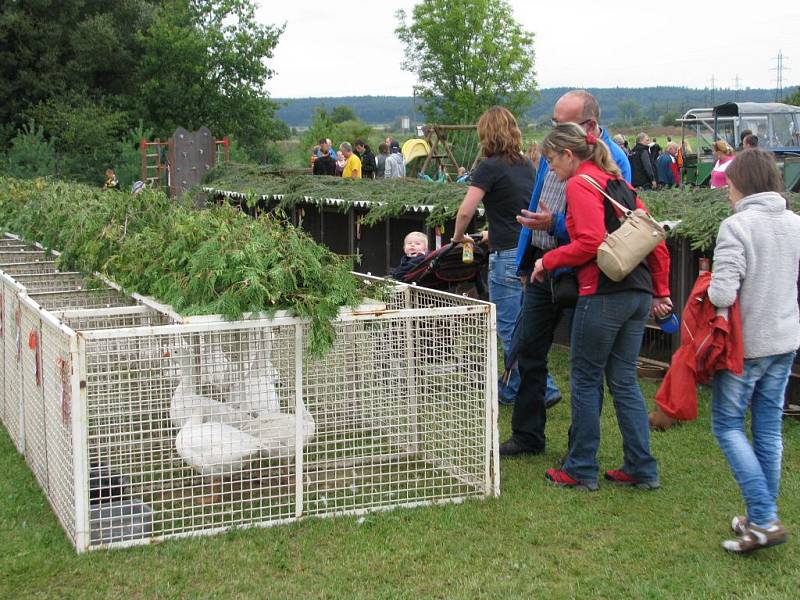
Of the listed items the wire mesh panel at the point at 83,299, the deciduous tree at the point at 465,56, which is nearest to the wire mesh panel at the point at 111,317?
the wire mesh panel at the point at 83,299

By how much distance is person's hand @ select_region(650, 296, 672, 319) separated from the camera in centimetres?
544

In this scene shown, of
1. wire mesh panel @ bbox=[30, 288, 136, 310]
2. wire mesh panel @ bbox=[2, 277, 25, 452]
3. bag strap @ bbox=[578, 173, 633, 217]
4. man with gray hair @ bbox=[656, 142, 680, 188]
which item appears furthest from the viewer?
man with gray hair @ bbox=[656, 142, 680, 188]

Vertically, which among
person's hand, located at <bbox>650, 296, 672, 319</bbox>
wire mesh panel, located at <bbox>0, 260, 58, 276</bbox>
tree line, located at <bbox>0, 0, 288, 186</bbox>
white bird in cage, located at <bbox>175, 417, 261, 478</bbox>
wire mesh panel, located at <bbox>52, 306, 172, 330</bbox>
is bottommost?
white bird in cage, located at <bbox>175, 417, 261, 478</bbox>

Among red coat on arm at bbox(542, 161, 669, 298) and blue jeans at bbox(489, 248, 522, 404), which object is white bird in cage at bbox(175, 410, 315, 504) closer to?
red coat on arm at bbox(542, 161, 669, 298)

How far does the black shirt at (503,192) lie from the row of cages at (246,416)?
1142 millimetres

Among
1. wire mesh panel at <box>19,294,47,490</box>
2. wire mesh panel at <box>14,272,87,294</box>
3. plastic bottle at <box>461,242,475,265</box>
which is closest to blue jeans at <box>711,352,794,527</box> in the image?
plastic bottle at <box>461,242,475,265</box>

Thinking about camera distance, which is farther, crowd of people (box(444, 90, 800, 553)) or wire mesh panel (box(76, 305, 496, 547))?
wire mesh panel (box(76, 305, 496, 547))

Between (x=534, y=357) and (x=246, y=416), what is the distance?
5.74 feet

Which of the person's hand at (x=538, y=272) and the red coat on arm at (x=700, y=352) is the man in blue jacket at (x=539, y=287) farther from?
the red coat on arm at (x=700, y=352)

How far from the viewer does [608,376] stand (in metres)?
5.44

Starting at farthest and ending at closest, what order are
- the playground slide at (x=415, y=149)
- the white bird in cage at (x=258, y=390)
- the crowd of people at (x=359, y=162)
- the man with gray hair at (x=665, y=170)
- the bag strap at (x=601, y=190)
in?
the playground slide at (x=415, y=149), the man with gray hair at (x=665, y=170), the crowd of people at (x=359, y=162), the bag strap at (x=601, y=190), the white bird in cage at (x=258, y=390)

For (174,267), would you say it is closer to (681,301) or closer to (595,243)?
(595,243)

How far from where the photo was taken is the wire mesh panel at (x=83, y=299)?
20.3 feet

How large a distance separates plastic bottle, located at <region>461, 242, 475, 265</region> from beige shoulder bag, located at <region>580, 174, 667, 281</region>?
276 cm
